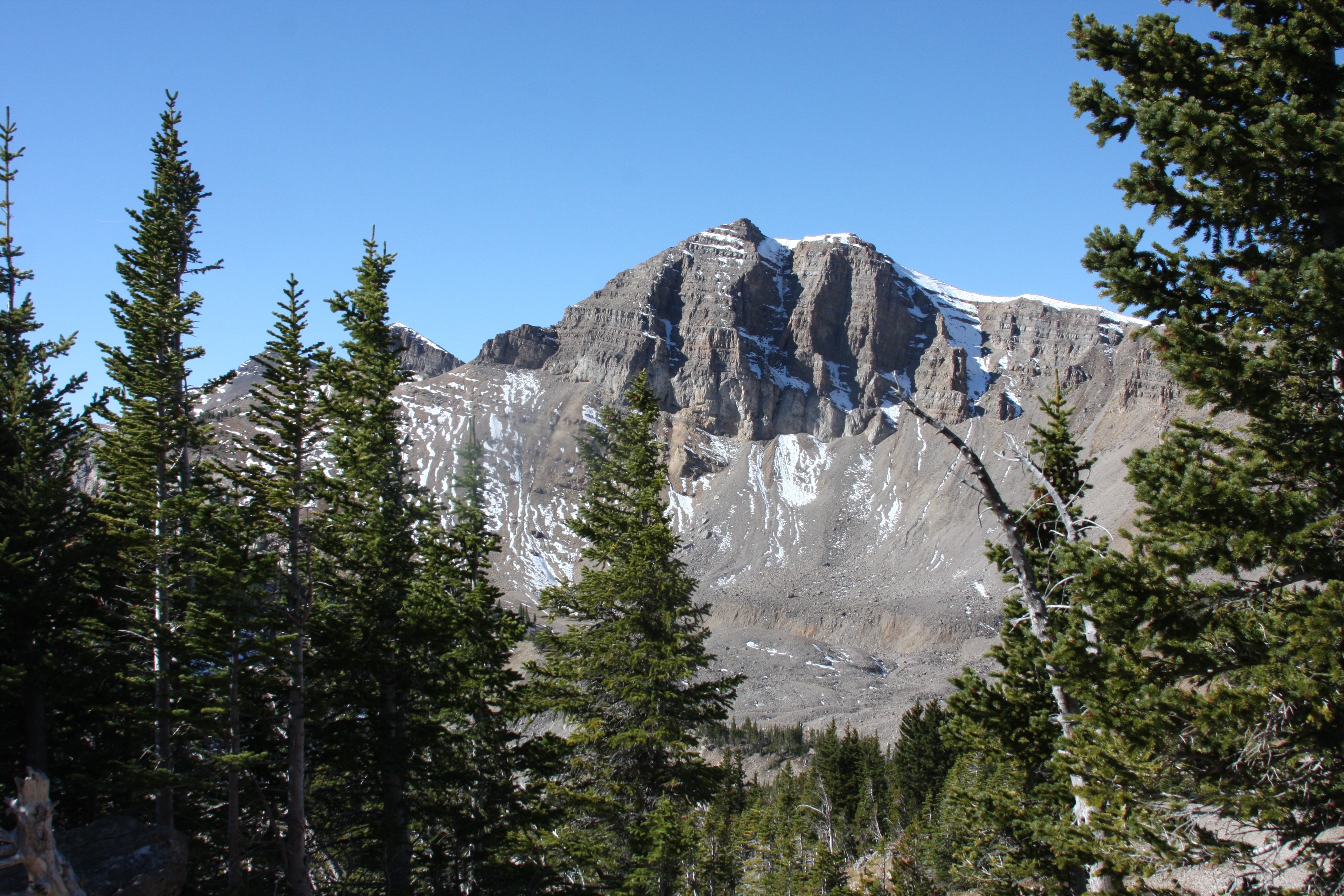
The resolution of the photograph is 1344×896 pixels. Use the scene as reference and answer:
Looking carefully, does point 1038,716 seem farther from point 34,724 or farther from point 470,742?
point 34,724

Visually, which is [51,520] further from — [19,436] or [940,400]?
[940,400]

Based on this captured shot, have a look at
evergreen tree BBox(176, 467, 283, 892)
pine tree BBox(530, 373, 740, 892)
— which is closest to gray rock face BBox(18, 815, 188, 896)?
evergreen tree BBox(176, 467, 283, 892)

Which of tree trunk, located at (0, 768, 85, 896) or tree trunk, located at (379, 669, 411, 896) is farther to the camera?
tree trunk, located at (379, 669, 411, 896)

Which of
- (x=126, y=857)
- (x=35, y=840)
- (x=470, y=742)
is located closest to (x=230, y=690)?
(x=126, y=857)

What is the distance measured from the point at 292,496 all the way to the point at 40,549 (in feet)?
19.5

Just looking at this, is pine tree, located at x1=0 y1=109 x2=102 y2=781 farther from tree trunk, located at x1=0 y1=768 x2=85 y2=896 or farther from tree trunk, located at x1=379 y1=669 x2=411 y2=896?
tree trunk, located at x1=0 y1=768 x2=85 y2=896

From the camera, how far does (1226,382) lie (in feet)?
22.6

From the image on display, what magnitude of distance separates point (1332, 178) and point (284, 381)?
12.9 m

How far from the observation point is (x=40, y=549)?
14023 millimetres

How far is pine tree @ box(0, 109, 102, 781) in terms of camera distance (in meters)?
13.2

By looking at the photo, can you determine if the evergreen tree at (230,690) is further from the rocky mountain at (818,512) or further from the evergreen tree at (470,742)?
the rocky mountain at (818,512)

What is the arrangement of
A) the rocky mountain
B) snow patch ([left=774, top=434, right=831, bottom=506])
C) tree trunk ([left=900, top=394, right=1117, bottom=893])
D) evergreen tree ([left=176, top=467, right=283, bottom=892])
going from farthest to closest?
snow patch ([left=774, top=434, right=831, bottom=506])
the rocky mountain
evergreen tree ([left=176, top=467, right=283, bottom=892])
tree trunk ([left=900, top=394, right=1117, bottom=893])

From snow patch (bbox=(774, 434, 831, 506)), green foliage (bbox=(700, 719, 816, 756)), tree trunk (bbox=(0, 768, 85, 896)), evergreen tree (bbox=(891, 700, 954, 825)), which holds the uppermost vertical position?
snow patch (bbox=(774, 434, 831, 506))

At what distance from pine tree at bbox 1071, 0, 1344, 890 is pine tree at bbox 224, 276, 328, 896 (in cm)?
1076
